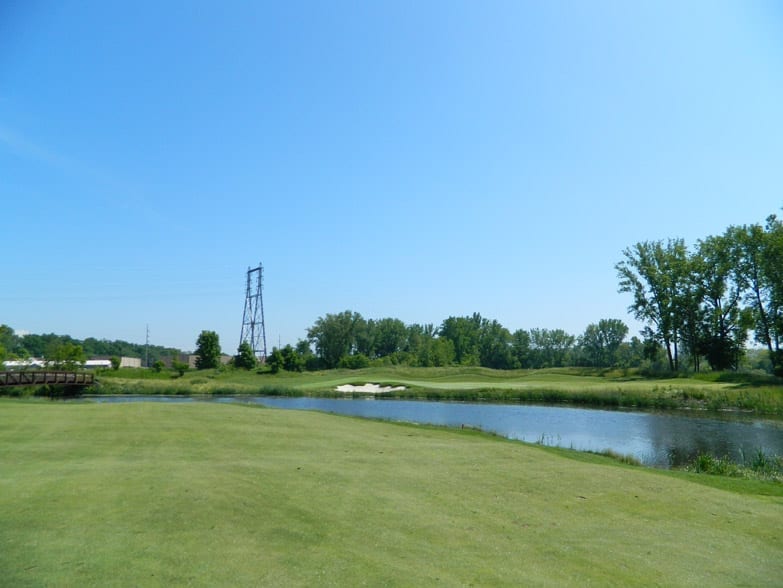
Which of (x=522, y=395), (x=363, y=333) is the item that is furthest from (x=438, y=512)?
(x=363, y=333)

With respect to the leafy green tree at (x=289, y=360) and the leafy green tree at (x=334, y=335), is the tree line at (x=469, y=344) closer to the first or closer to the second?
the leafy green tree at (x=334, y=335)

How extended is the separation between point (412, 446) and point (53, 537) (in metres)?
9.74

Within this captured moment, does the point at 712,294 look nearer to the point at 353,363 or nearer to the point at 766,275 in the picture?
the point at 766,275

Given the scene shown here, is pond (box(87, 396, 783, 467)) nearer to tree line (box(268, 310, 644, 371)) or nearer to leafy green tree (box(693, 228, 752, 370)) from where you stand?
leafy green tree (box(693, 228, 752, 370))

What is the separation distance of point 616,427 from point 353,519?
2544 cm

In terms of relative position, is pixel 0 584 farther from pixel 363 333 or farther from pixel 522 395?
pixel 363 333

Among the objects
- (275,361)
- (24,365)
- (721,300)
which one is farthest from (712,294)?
(24,365)

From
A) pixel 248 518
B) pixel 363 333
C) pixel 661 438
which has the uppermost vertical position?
pixel 363 333

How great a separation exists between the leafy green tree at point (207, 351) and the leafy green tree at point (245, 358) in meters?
2.98

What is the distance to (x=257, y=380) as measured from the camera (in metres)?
67.2

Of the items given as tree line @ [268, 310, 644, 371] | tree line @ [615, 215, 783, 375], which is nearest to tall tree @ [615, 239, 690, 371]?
tree line @ [615, 215, 783, 375]

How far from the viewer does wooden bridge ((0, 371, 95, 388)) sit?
45.2 metres

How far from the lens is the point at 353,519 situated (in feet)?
25.6

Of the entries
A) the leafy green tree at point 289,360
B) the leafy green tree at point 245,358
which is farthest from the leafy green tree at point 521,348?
the leafy green tree at point 245,358
